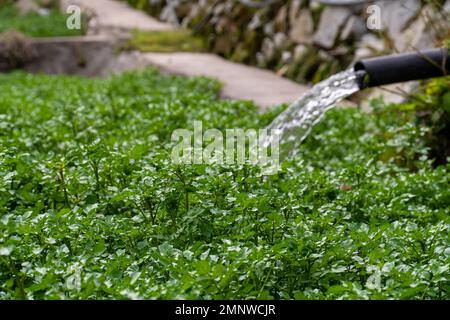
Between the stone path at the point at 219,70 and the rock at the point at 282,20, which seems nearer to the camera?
the stone path at the point at 219,70

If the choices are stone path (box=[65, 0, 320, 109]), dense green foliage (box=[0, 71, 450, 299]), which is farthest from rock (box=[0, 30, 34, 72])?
dense green foliage (box=[0, 71, 450, 299])

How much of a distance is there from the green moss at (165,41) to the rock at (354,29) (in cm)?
261

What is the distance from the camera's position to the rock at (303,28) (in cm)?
811

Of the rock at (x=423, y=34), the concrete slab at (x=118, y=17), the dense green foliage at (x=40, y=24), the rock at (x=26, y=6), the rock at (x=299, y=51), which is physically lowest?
the rock at (x=26, y=6)

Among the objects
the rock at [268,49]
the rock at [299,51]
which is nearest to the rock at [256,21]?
the rock at [268,49]

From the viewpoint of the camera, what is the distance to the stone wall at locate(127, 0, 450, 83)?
6.57 meters

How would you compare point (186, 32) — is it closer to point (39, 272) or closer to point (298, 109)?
point (298, 109)

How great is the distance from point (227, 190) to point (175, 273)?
62 centimetres

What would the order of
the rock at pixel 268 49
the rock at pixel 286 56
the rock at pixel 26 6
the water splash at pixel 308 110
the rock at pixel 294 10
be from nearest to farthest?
the water splash at pixel 308 110 → the rock at pixel 294 10 → the rock at pixel 286 56 → the rock at pixel 268 49 → the rock at pixel 26 6

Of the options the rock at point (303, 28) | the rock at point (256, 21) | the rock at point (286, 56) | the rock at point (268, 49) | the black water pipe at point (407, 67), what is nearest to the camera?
the black water pipe at point (407, 67)

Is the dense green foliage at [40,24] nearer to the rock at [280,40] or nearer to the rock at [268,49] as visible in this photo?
the rock at [268,49]

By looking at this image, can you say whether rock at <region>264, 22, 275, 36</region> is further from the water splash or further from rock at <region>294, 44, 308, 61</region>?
the water splash

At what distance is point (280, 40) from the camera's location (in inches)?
343

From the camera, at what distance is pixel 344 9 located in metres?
7.64
